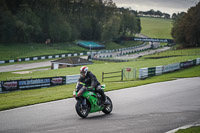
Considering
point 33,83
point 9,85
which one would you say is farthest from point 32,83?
point 9,85

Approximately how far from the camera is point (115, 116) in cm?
1222

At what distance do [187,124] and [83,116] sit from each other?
4.13m

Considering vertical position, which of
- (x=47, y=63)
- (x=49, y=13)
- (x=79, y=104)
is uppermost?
(x=49, y=13)

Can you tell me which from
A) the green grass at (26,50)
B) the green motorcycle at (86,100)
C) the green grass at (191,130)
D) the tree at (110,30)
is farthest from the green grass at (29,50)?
the green grass at (191,130)

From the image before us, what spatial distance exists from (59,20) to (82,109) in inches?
3564

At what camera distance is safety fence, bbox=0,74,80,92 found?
89.9 feet

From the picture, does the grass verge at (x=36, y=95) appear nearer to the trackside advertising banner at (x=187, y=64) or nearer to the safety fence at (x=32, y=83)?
the safety fence at (x=32, y=83)

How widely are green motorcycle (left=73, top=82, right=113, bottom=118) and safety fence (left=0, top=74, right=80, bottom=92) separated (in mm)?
17287

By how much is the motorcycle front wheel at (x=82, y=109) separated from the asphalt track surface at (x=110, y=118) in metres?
0.24

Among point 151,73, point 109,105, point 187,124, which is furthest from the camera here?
point 151,73

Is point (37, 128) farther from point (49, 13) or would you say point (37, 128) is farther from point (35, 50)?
point (49, 13)

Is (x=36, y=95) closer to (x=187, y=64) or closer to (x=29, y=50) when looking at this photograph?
(x=187, y=64)

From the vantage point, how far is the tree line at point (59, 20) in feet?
265

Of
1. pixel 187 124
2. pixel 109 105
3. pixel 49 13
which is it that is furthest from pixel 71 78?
pixel 49 13
